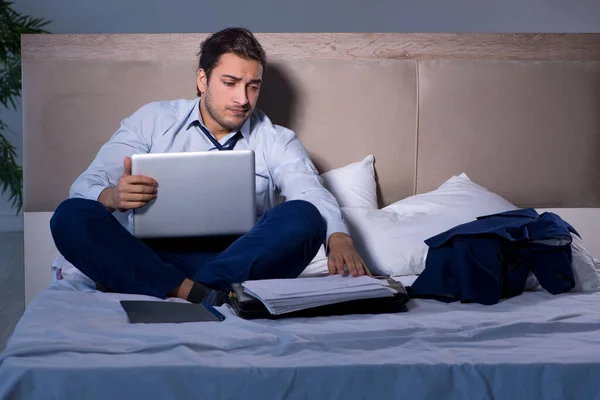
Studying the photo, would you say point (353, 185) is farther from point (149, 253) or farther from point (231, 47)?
point (149, 253)

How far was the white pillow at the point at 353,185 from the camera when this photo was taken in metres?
2.78

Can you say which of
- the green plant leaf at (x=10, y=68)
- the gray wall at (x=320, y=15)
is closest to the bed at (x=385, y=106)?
the green plant leaf at (x=10, y=68)

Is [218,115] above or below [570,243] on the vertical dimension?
above

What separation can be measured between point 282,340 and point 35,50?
5.99 feet

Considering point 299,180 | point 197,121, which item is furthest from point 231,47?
point 299,180

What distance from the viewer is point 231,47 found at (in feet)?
8.33

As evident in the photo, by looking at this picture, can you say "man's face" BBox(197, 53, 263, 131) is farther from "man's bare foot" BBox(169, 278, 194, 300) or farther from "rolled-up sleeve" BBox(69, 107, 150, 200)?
"man's bare foot" BBox(169, 278, 194, 300)

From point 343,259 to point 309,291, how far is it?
1.05ft

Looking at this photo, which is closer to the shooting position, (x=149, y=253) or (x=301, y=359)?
(x=301, y=359)

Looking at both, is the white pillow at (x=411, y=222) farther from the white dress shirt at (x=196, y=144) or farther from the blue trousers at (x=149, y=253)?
the blue trousers at (x=149, y=253)

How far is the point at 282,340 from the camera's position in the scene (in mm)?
1509

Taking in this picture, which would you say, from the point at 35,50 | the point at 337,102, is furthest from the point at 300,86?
the point at 35,50

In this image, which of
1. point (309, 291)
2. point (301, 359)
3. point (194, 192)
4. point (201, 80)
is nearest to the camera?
point (301, 359)

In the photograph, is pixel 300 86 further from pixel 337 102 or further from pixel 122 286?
pixel 122 286
